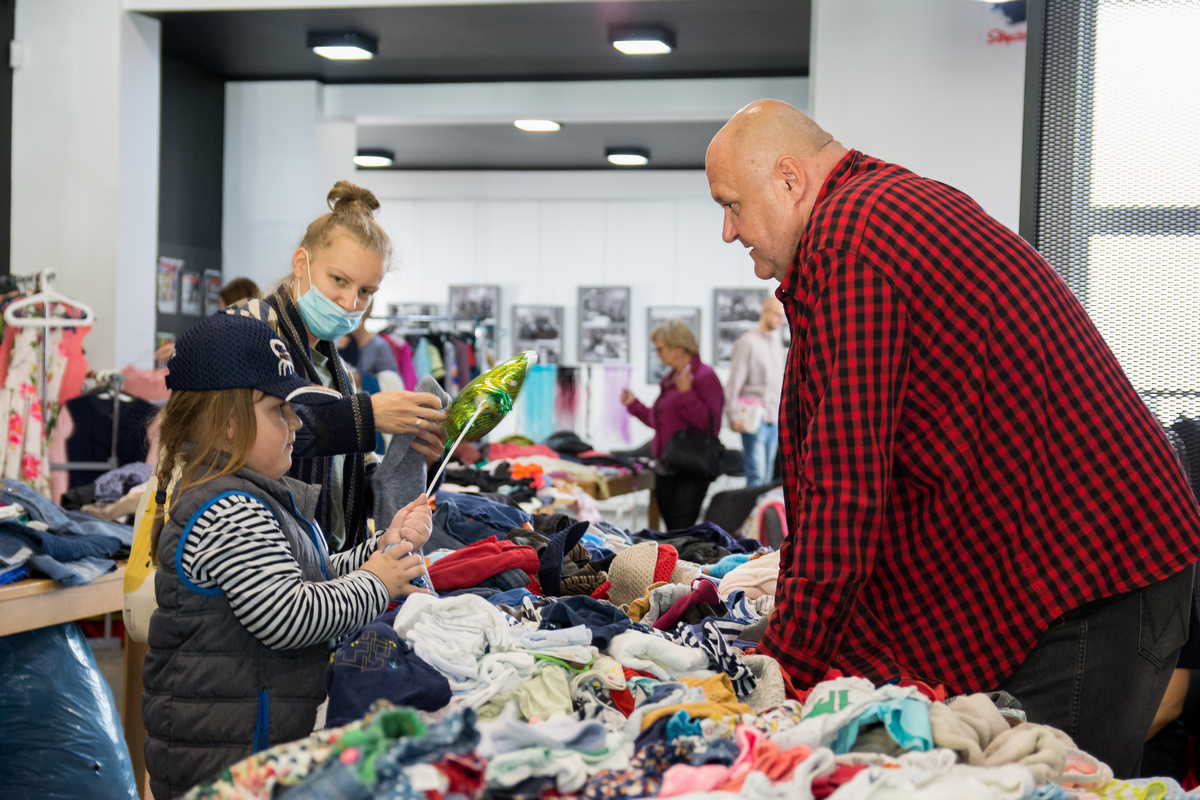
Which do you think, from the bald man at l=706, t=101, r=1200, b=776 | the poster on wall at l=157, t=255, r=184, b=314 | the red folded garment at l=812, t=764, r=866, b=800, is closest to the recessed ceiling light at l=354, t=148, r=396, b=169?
the poster on wall at l=157, t=255, r=184, b=314

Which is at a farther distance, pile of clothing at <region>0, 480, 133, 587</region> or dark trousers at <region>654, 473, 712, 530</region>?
dark trousers at <region>654, 473, 712, 530</region>

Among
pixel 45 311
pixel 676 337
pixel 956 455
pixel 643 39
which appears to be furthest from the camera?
pixel 676 337

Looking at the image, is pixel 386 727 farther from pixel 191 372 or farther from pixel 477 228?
pixel 477 228

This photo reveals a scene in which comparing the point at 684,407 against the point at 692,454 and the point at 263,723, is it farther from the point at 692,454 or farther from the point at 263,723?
the point at 263,723

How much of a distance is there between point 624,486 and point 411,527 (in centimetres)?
565

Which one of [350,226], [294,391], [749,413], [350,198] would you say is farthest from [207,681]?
[749,413]

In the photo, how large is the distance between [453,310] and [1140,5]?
10.2 m

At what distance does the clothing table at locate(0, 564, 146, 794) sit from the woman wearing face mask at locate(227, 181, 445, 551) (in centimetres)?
50

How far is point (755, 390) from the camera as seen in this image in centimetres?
888

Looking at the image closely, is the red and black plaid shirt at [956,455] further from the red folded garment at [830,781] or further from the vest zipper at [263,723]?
the vest zipper at [263,723]

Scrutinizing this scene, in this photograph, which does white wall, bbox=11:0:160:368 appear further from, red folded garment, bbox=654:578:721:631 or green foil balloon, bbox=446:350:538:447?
red folded garment, bbox=654:578:721:631

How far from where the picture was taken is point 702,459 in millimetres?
7609

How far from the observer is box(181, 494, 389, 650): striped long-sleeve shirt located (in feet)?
5.98

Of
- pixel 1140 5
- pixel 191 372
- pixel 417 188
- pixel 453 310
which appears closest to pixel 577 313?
pixel 453 310
